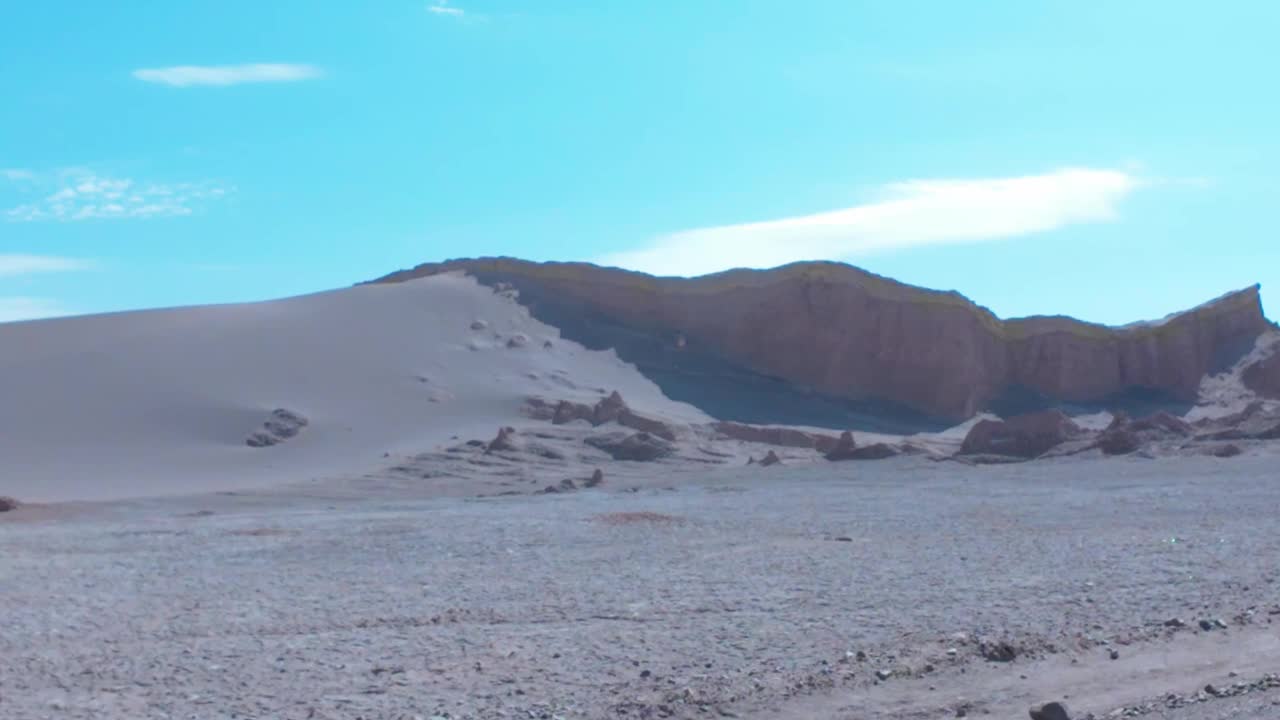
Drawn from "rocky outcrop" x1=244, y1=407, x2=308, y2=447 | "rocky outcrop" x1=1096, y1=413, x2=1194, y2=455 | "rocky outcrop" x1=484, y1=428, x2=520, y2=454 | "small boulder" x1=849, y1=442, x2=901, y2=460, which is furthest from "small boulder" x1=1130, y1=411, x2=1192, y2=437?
"rocky outcrop" x1=244, y1=407, x2=308, y2=447

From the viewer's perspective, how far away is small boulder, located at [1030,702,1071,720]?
724 cm

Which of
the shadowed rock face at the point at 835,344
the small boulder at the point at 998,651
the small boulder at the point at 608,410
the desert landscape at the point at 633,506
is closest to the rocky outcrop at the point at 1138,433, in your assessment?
the desert landscape at the point at 633,506

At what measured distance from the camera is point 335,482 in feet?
83.3

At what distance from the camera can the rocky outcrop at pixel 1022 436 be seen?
99.6 ft

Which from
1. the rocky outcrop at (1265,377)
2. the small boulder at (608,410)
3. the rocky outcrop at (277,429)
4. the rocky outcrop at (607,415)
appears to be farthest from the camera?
the rocky outcrop at (1265,377)

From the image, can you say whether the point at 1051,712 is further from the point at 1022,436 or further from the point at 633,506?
the point at 1022,436

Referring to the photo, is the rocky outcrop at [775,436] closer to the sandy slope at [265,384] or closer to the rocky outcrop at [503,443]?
the sandy slope at [265,384]

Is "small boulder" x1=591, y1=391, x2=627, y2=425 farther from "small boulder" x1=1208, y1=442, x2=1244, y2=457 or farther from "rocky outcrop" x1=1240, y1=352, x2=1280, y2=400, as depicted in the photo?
"rocky outcrop" x1=1240, y1=352, x2=1280, y2=400

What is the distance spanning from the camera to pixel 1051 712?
7258mm

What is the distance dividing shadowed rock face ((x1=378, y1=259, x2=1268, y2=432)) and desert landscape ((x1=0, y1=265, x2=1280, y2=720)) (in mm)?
96

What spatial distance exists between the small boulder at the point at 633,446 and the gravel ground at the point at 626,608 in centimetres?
995

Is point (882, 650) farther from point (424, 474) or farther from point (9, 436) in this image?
point (9, 436)

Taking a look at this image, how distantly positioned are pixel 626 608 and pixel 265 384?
25875 mm

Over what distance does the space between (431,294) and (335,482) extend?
17.9m
